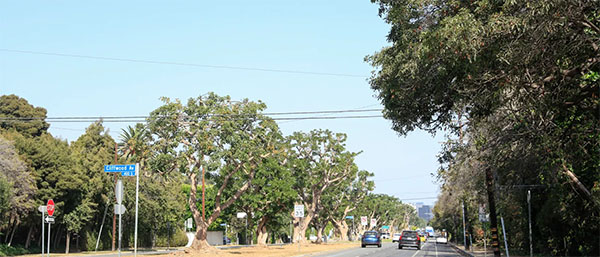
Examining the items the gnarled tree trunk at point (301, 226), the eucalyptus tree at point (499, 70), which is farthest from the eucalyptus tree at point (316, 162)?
the eucalyptus tree at point (499, 70)

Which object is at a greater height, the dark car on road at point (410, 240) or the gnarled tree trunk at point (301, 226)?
the gnarled tree trunk at point (301, 226)

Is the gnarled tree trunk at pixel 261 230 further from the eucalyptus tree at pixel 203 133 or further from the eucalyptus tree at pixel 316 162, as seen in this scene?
→ the eucalyptus tree at pixel 203 133

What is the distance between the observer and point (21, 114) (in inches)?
2862

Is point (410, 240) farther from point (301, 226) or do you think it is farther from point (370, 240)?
point (301, 226)

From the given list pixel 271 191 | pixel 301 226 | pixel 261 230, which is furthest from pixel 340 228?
pixel 271 191

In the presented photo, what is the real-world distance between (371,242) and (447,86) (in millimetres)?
46926

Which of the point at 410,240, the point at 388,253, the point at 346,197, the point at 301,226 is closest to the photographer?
the point at 388,253

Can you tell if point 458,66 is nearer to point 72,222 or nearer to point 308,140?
point 72,222

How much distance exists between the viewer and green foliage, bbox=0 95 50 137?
6869 cm

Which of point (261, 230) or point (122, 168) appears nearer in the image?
point (122, 168)

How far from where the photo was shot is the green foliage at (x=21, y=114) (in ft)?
225

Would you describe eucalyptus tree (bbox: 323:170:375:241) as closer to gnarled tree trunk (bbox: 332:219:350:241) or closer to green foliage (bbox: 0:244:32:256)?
gnarled tree trunk (bbox: 332:219:350:241)

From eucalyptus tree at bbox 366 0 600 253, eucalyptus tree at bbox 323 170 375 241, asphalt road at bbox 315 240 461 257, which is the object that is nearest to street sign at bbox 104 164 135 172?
eucalyptus tree at bbox 366 0 600 253

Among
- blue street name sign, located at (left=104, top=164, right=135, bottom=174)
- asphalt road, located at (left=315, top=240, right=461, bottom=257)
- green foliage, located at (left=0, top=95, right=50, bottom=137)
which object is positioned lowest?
asphalt road, located at (left=315, top=240, right=461, bottom=257)
